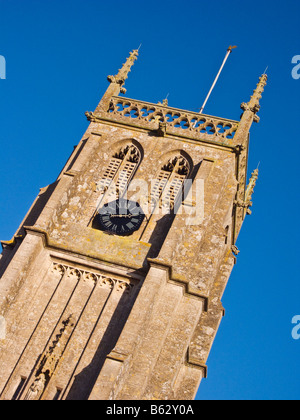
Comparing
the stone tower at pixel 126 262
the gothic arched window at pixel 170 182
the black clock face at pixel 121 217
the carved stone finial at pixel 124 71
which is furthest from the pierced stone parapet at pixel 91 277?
the carved stone finial at pixel 124 71

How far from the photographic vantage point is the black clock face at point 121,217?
30234 millimetres

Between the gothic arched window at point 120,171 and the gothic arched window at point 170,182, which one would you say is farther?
the gothic arched window at point 120,171

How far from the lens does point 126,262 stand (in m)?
29.0

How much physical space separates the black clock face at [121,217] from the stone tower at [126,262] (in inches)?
1.6

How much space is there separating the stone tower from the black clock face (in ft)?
0.13

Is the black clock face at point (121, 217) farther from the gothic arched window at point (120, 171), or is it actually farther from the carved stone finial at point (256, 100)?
the carved stone finial at point (256, 100)

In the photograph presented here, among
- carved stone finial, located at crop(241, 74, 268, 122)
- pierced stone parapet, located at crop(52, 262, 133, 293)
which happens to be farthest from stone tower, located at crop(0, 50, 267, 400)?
carved stone finial, located at crop(241, 74, 268, 122)

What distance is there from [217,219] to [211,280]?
2625 mm

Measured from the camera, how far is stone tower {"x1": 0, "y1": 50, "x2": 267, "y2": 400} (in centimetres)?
2700

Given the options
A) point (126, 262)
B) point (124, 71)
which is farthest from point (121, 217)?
point (124, 71)

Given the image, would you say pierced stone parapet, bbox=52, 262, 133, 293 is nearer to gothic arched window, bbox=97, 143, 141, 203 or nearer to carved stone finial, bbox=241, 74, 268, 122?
gothic arched window, bbox=97, 143, 141, 203

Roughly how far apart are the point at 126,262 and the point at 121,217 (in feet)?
7.36

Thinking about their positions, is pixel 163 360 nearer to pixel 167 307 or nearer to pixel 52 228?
pixel 167 307
